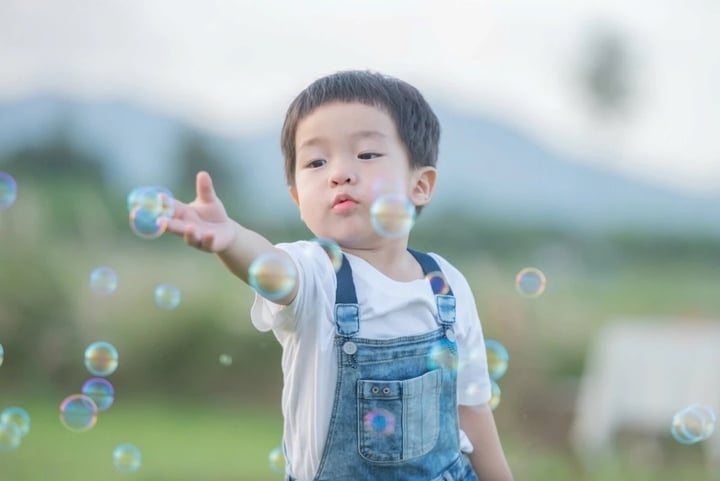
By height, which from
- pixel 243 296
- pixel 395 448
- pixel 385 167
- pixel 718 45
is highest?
pixel 718 45

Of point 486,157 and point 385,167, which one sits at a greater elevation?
point 486,157

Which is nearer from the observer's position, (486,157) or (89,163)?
(89,163)

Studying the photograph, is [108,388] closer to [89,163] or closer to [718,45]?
[89,163]

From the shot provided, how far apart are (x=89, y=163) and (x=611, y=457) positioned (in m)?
2.56

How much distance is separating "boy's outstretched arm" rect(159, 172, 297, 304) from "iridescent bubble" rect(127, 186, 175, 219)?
11mm

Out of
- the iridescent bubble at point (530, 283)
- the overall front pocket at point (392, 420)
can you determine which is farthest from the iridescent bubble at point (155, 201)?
the iridescent bubble at point (530, 283)

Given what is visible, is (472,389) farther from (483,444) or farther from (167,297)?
(167,297)

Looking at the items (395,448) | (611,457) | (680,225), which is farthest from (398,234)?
(680,225)

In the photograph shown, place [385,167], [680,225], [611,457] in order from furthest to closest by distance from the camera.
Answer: [680,225]
[611,457]
[385,167]

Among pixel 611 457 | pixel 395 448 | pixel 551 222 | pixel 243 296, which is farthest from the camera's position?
pixel 551 222

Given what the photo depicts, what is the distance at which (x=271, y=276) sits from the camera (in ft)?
4.68

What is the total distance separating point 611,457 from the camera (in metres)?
3.99

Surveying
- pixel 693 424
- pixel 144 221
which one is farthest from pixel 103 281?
pixel 693 424

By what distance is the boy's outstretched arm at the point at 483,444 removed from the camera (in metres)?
1.76
